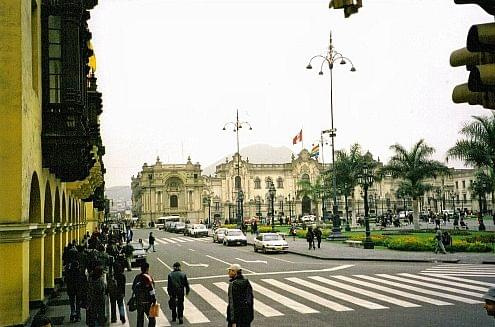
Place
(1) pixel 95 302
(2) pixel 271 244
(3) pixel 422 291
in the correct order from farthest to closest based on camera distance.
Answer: (2) pixel 271 244
(3) pixel 422 291
(1) pixel 95 302

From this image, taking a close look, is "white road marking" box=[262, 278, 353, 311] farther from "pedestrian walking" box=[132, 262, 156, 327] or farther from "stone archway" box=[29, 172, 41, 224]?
"stone archway" box=[29, 172, 41, 224]

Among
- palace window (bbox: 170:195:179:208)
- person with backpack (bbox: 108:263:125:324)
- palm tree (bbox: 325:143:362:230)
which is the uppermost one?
palm tree (bbox: 325:143:362:230)

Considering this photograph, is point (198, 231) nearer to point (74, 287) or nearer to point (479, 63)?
point (74, 287)

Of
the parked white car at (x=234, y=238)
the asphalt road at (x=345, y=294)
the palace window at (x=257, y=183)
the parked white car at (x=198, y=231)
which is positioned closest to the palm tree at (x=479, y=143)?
the asphalt road at (x=345, y=294)

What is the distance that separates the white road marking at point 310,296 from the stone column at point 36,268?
8.02m

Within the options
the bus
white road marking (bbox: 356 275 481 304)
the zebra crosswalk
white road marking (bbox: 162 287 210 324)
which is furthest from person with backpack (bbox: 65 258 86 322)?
the bus

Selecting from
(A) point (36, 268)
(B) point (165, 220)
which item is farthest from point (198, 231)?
(A) point (36, 268)

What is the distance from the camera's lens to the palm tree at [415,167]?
4928cm

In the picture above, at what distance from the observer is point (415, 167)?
1954 inches

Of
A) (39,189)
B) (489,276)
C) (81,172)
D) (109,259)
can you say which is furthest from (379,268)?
(39,189)

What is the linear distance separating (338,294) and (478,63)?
46.1ft

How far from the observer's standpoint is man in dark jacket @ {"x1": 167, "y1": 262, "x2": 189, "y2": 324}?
14.0m

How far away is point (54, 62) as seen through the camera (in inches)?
628

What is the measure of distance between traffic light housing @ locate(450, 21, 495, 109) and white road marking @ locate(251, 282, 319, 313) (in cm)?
1101
